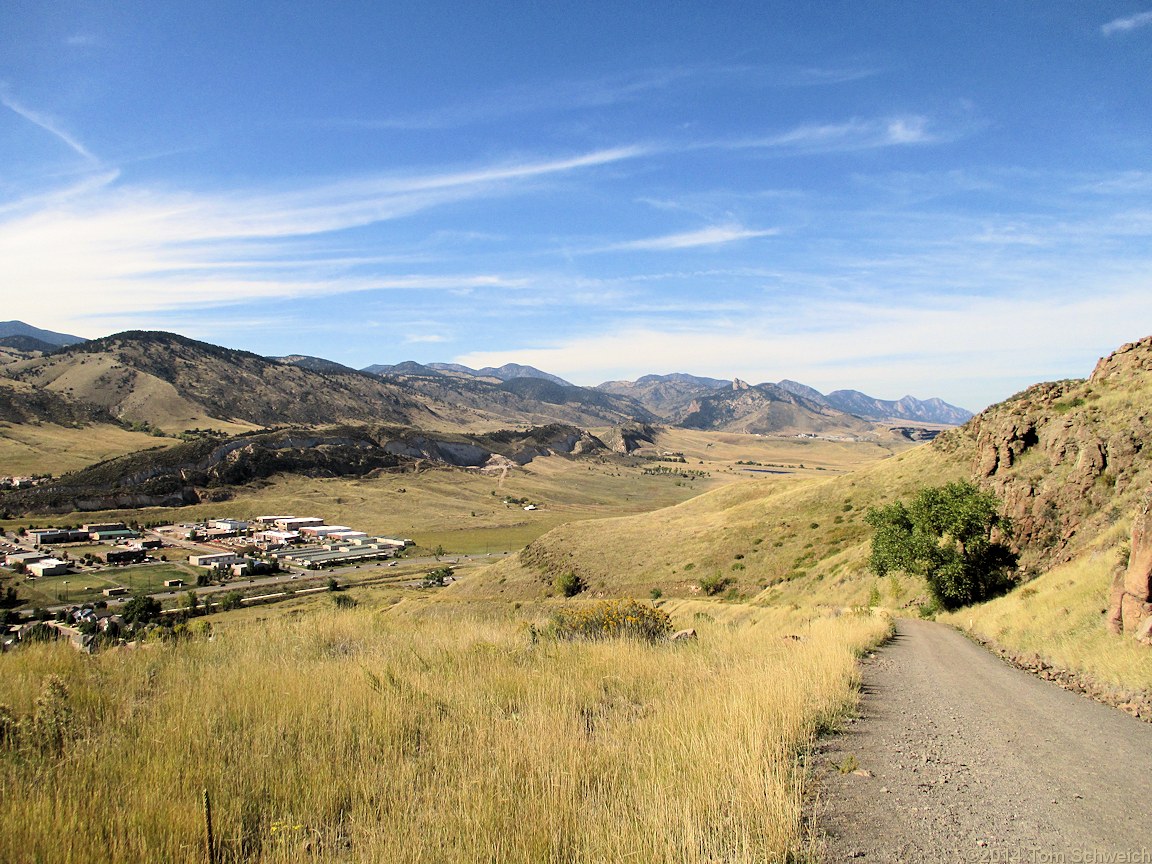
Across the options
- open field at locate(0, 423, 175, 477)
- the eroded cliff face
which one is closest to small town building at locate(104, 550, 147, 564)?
open field at locate(0, 423, 175, 477)

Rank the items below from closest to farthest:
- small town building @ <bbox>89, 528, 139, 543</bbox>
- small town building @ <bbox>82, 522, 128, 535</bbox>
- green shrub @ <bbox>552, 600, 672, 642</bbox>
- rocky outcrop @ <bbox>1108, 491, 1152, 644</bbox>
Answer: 1. rocky outcrop @ <bbox>1108, 491, 1152, 644</bbox>
2. green shrub @ <bbox>552, 600, 672, 642</bbox>
3. small town building @ <bbox>89, 528, 139, 543</bbox>
4. small town building @ <bbox>82, 522, 128, 535</bbox>

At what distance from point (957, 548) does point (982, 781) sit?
25315 millimetres

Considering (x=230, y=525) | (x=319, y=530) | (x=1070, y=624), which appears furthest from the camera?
(x=319, y=530)

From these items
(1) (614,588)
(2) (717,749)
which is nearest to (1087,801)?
(2) (717,749)

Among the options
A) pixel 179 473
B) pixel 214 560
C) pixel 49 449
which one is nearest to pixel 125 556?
pixel 214 560

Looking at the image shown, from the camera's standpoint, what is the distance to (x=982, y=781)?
20.0ft

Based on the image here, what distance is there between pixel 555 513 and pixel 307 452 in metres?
82.8

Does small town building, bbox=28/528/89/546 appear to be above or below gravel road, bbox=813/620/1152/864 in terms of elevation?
below

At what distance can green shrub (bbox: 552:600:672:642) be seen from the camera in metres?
12.6

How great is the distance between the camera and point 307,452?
195 m

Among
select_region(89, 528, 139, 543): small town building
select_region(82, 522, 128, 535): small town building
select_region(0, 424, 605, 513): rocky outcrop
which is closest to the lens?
select_region(89, 528, 139, 543): small town building

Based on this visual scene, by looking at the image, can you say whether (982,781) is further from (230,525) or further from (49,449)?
(49,449)

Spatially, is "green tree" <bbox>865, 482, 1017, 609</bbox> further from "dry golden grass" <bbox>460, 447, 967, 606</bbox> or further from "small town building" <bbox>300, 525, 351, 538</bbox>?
"small town building" <bbox>300, 525, 351, 538</bbox>

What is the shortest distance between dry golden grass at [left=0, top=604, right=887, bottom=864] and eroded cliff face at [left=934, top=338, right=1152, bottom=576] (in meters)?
22.4
